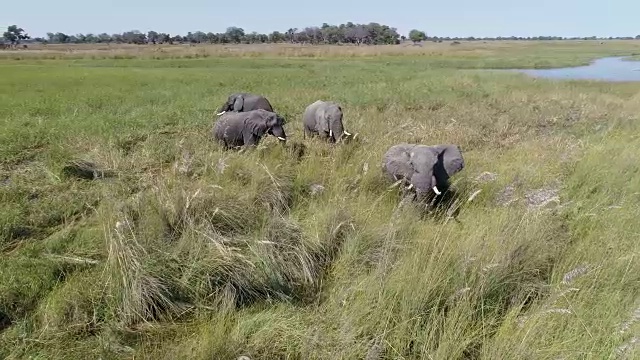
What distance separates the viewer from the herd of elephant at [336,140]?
5.82 m

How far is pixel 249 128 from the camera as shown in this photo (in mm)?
8695

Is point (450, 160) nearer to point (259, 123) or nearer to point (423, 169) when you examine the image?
point (423, 169)

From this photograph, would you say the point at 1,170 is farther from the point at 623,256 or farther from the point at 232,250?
the point at 623,256

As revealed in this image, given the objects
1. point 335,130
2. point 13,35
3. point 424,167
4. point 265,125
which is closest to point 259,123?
point 265,125

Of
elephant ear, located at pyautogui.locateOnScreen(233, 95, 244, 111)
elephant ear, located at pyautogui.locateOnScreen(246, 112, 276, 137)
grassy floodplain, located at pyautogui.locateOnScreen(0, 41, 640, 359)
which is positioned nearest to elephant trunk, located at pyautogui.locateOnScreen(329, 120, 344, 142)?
elephant ear, located at pyautogui.locateOnScreen(246, 112, 276, 137)

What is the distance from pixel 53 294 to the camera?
3.86 metres

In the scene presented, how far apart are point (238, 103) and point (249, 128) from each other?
10.6 ft

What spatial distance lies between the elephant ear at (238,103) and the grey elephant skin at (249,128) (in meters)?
2.54

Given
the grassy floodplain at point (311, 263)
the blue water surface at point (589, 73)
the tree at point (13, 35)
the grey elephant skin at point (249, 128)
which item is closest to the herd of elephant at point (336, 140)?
the grey elephant skin at point (249, 128)

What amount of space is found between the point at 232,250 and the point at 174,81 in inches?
768

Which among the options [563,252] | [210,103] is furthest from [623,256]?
[210,103]

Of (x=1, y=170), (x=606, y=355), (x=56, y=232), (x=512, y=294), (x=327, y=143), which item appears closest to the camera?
(x=606, y=355)

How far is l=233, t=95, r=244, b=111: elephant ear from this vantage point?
11.6m

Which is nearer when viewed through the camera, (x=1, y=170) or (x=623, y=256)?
(x=623, y=256)
